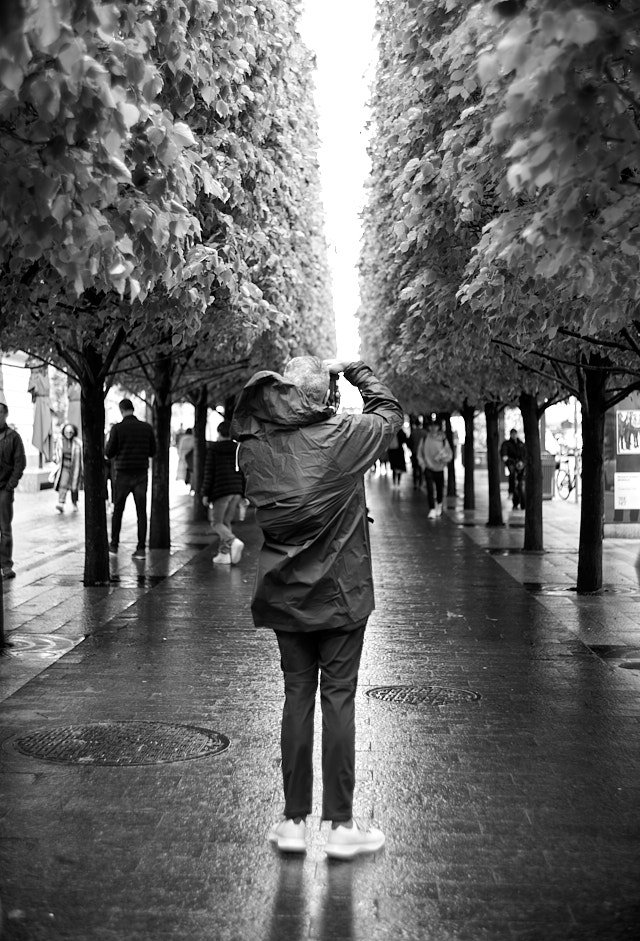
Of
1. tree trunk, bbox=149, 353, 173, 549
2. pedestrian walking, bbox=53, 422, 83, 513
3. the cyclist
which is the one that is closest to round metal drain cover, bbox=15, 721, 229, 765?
tree trunk, bbox=149, 353, 173, 549

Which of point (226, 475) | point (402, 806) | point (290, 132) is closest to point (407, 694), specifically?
point (402, 806)

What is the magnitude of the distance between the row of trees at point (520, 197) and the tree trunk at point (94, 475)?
3.58m

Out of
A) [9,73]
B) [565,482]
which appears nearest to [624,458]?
[565,482]

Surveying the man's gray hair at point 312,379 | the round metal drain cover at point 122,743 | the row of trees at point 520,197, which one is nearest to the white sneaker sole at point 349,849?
the round metal drain cover at point 122,743

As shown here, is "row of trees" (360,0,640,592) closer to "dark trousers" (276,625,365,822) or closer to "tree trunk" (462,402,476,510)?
"dark trousers" (276,625,365,822)

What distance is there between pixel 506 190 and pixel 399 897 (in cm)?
313

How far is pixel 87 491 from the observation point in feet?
47.7

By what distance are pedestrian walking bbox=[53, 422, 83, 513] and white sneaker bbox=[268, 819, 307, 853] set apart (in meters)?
21.3

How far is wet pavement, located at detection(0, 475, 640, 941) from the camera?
15.2 feet

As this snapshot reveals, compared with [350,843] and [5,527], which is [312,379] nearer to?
[350,843]

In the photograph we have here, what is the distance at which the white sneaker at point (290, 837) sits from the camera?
17.3 feet

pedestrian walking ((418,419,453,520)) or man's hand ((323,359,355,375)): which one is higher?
man's hand ((323,359,355,375))

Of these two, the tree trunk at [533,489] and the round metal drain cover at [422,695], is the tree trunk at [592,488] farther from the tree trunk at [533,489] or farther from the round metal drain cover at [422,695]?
the round metal drain cover at [422,695]

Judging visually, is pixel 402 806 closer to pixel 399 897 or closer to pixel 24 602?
pixel 399 897
